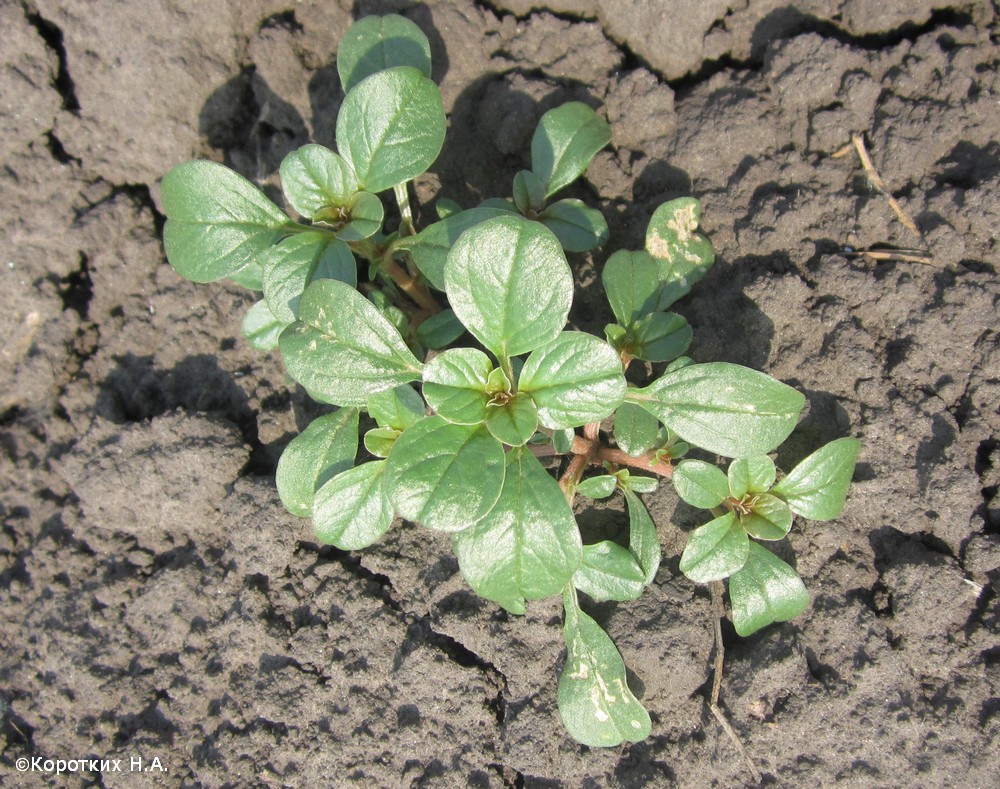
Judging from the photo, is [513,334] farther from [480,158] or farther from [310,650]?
[310,650]

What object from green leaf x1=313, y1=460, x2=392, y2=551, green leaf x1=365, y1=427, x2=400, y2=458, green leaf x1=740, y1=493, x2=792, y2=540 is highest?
green leaf x1=740, y1=493, x2=792, y2=540

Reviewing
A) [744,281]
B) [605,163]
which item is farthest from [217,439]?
[744,281]

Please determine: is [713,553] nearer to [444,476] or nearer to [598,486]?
[598,486]

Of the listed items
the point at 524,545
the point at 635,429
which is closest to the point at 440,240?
the point at 635,429

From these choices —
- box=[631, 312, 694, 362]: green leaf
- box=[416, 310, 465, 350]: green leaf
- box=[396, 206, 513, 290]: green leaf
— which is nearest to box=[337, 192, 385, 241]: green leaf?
box=[396, 206, 513, 290]: green leaf

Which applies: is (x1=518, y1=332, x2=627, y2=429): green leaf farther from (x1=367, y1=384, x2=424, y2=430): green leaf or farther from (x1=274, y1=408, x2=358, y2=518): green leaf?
(x1=274, y1=408, x2=358, y2=518): green leaf
